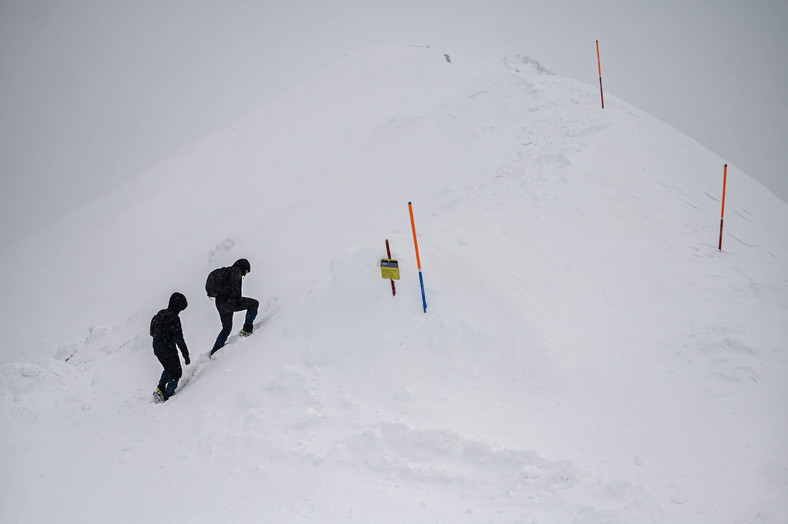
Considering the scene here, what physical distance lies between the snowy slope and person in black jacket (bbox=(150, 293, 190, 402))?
39 centimetres

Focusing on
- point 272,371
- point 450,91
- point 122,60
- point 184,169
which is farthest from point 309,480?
point 122,60

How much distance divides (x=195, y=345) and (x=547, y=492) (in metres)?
7.23

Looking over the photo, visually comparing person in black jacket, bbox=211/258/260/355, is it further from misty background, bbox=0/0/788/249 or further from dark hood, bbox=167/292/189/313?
misty background, bbox=0/0/788/249

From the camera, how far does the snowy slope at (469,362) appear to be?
5.17 meters

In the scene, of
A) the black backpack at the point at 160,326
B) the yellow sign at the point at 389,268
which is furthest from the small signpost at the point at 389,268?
the black backpack at the point at 160,326

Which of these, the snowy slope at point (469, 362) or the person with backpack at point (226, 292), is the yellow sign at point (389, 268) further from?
the person with backpack at point (226, 292)

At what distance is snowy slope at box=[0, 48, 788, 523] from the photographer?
17.0 ft

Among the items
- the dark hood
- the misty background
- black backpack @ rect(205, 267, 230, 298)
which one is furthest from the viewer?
the misty background

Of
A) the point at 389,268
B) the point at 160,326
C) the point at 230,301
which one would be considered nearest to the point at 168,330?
the point at 160,326

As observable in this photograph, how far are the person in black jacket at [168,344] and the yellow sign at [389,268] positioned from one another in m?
3.16

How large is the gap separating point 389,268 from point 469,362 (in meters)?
1.76

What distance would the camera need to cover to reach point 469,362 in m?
6.87

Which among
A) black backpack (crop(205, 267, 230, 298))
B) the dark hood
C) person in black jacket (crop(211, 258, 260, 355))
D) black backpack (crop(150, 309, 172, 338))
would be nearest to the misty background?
person in black jacket (crop(211, 258, 260, 355))

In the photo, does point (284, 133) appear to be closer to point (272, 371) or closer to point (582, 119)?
point (582, 119)
